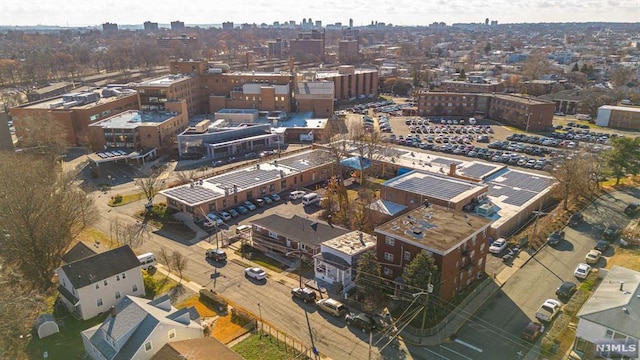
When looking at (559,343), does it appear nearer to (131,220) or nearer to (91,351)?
(91,351)

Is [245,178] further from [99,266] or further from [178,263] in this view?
[99,266]

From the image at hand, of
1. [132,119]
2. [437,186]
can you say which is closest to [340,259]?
[437,186]

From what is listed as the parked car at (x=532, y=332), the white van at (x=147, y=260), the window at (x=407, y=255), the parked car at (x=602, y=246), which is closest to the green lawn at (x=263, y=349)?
the window at (x=407, y=255)

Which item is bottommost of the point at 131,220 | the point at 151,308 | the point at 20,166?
the point at 131,220

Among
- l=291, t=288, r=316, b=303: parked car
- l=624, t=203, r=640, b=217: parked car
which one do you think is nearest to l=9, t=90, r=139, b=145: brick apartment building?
l=291, t=288, r=316, b=303: parked car

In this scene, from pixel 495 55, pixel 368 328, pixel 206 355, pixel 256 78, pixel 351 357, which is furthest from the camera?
pixel 495 55

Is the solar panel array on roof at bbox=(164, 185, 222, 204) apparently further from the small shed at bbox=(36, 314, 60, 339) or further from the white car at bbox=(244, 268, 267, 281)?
the small shed at bbox=(36, 314, 60, 339)

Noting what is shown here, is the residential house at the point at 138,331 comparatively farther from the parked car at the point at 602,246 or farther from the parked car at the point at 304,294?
the parked car at the point at 602,246

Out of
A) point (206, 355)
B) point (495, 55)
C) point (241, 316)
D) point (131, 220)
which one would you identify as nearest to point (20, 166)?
point (131, 220)
